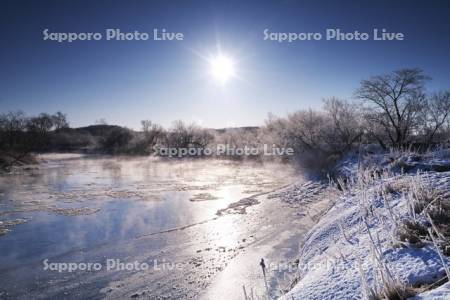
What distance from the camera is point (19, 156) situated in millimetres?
42875

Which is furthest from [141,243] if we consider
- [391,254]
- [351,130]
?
[351,130]

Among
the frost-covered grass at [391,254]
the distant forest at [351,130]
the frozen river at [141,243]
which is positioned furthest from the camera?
the distant forest at [351,130]

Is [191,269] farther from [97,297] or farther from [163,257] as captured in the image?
[97,297]

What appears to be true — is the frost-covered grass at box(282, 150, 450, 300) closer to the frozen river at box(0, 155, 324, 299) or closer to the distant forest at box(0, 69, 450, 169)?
the frozen river at box(0, 155, 324, 299)

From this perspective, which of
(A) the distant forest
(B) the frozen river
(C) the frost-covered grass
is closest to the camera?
(C) the frost-covered grass

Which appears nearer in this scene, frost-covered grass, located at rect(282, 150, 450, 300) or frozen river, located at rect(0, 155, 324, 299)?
frost-covered grass, located at rect(282, 150, 450, 300)

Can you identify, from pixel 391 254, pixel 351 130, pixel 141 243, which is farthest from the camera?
pixel 351 130

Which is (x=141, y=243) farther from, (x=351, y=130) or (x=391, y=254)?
(x=351, y=130)

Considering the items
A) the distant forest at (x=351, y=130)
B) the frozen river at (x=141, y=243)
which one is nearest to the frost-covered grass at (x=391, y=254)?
the frozen river at (x=141, y=243)

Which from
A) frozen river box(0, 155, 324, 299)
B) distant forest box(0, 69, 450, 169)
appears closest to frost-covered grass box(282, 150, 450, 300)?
frozen river box(0, 155, 324, 299)

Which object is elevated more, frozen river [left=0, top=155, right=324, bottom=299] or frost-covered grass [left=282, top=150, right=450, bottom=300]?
frost-covered grass [left=282, top=150, right=450, bottom=300]

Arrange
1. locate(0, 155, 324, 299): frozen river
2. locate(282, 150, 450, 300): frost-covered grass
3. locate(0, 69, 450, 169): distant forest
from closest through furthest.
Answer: locate(282, 150, 450, 300): frost-covered grass → locate(0, 155, 324, 299): frozen river → locate(0, 69, 450, 169): distant forest

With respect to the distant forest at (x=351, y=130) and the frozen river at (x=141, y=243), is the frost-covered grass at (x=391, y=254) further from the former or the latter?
the distant forest at (x=351, y=130)

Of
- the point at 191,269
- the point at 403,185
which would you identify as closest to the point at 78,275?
the point at 191,269
